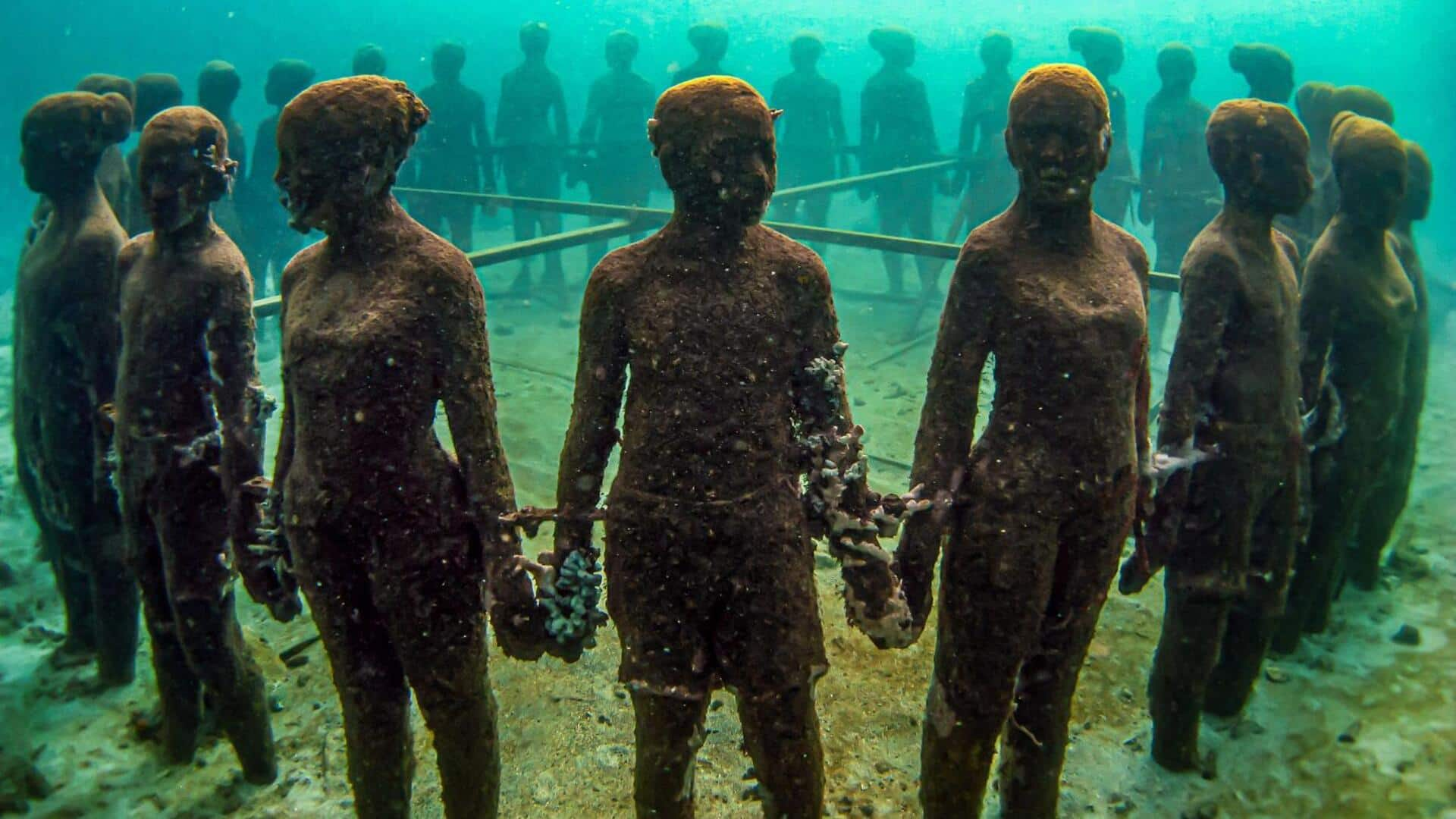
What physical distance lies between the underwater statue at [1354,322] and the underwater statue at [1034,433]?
61.9 inches

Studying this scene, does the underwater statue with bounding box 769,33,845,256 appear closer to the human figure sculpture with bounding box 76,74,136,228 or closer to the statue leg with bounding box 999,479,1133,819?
the human figure sculpture with bounding box 76,74,136,228

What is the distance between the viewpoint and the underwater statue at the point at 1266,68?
6695 mm

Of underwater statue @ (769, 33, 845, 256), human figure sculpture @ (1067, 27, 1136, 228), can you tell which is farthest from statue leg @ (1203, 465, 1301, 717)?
underwater statue @ (769, 33, 845, 256)

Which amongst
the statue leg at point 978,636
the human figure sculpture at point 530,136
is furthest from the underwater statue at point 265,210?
the statue leg at point 978,636

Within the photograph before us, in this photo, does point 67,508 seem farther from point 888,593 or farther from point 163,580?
point 888,593

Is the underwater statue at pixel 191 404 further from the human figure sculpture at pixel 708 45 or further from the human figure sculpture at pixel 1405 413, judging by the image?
the human figure sculpture at pixel 708 45

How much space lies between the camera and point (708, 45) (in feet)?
40.7

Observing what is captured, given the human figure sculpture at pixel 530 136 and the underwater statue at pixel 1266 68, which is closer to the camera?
the underwater statue at pixel 1266 68

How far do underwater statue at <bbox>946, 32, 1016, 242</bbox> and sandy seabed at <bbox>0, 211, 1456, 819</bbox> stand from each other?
280 inches

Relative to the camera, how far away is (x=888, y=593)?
2416mm

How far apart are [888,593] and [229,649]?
2.40m

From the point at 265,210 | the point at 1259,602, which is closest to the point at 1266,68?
the point at 1259,602

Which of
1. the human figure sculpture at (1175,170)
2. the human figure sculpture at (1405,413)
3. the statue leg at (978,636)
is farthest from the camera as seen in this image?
the human figure sculpture at (1175,170)

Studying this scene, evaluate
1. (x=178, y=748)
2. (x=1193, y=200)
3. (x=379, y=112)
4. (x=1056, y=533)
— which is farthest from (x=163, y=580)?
(x=1193, y=200)
